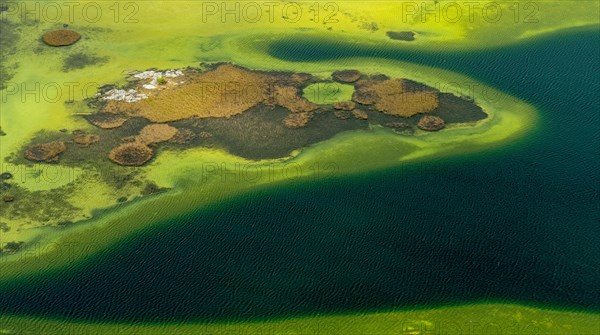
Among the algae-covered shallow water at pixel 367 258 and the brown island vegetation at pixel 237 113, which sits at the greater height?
the brown island vegetation at pixel 237 113

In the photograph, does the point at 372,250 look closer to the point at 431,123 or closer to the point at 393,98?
the point at 431,123

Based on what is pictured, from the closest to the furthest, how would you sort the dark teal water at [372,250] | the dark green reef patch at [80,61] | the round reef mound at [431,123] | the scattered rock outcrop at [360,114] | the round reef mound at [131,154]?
the dark teal water at [372,250], the round reef mound at [131,154], the round reef mound at [431,123], the scattered rock outcrop at [360,114], the dark green reef patch at [80,61]

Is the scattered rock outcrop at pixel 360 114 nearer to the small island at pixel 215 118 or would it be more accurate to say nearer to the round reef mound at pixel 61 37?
the small island at pixel 215 118

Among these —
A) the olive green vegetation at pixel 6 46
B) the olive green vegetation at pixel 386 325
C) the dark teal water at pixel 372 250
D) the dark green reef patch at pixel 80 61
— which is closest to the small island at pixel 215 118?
the dark green reef patch at pixel 80 61

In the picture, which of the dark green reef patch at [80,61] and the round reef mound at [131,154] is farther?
the dark green reef patch at [80,61]

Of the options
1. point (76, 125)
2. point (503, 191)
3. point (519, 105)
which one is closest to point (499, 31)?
point (519, 105)

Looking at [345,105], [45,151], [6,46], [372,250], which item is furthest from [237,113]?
[6,46]
